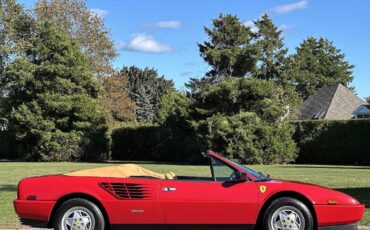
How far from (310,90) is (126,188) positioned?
69.1m

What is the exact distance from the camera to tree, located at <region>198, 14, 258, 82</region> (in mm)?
36688

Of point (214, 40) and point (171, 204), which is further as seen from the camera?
point (214, 40)

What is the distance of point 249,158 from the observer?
108 ft

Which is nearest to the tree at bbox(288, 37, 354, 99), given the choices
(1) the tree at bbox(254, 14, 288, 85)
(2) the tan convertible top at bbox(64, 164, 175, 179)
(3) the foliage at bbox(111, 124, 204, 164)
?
(1) the tree at bbox(254, 14, 288, 85)

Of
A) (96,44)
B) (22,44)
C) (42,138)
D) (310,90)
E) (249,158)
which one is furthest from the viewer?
(310,90)

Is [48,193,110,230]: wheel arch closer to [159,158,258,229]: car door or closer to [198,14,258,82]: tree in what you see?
[159,158,258,229]: car door

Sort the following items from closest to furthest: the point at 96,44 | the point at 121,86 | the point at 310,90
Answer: the point at 96,44 < the point at 121,86 < the point at 310,90

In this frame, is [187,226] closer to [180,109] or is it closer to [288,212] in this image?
[288,212]

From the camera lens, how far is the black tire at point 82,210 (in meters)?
7.18

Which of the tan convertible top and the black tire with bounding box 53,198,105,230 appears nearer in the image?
the black tire with bounding box 53,198,105,230

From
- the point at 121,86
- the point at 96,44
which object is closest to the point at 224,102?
the point at 96,44

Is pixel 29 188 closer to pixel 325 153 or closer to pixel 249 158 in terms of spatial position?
pixel 249 158

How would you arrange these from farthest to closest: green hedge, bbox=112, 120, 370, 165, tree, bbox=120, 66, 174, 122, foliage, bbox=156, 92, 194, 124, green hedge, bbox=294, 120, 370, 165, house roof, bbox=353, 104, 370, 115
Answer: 1. tree, bbox=120, 66, 174, 122
2. house roof, bbox=353, 104, 370, 115
3. foliage, bbox=156, 92, 194, 124
4. green hedge, bbox=112, 120, 370, 165
5. green hedge, bbox=294, 120, 370, 165

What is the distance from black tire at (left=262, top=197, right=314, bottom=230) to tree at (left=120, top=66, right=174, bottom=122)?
80.2 metres
